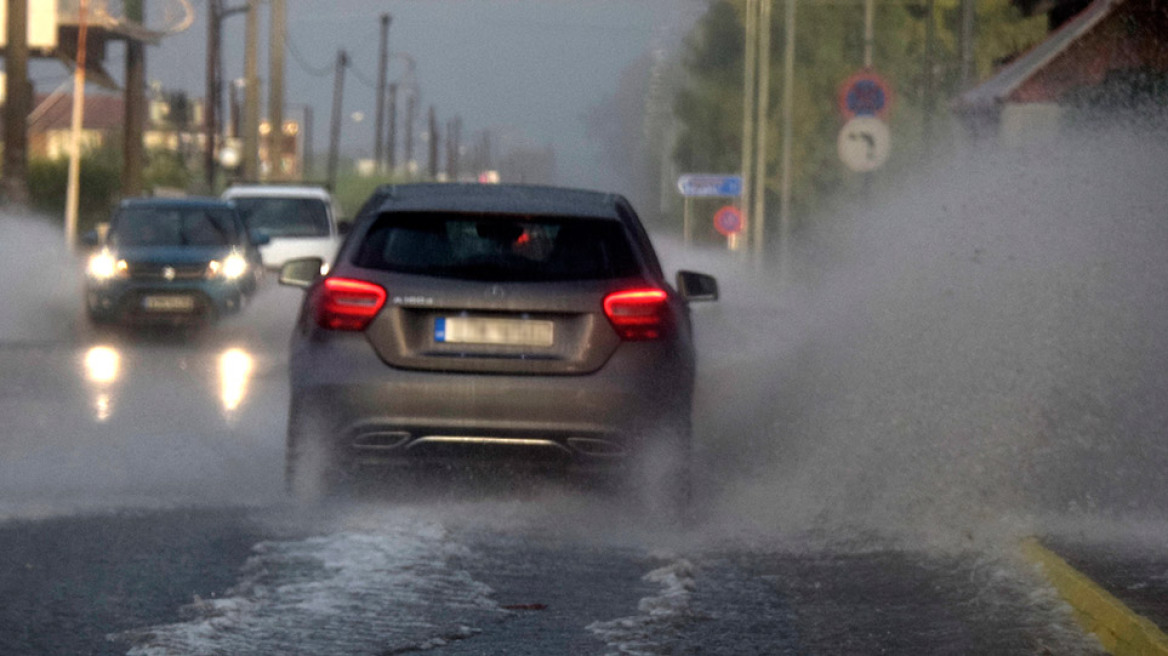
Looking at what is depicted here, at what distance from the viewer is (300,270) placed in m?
10.7

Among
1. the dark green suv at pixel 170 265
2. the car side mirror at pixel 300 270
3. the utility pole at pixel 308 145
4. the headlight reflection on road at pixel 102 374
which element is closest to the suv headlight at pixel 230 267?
the dark green suv at pixel 170 265

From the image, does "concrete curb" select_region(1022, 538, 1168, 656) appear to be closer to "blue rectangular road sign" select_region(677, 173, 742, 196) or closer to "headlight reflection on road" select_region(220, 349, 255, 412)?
"headlight reflection on road" select_region(220, 349, 255, 412)

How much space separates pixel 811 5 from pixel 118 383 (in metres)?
44.5

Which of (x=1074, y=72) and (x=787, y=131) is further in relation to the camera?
(x=787, y=131)

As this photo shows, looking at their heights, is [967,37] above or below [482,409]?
above

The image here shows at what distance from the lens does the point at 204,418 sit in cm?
1314

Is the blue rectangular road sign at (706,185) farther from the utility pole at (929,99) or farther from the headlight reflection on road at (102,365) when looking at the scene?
the headlight reflection on road at (102,365)

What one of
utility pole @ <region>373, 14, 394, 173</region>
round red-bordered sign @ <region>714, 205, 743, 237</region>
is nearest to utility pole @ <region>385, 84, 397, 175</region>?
utility pole @ <region>373, 14, 394, 173</region>

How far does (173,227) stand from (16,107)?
12661mm

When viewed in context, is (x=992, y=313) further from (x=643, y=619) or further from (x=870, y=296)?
(x=870, y=296)

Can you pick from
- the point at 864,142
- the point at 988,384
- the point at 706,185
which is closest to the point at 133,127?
the point at 706,185

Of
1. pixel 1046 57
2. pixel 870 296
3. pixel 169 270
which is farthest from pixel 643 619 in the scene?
pixel 1046 57

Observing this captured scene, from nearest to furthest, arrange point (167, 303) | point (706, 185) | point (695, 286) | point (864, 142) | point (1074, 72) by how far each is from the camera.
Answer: point (695, 286) → point (167, 303) → point (864, 142) → point (1074, 72) → point (706, 185)

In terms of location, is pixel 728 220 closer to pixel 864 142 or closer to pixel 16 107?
pixel 864 142
